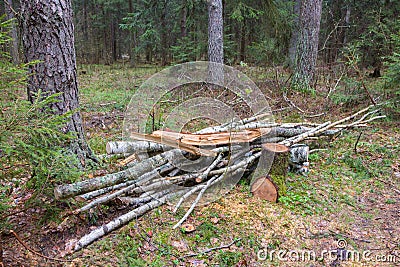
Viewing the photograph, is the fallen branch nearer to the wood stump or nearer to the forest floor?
the forest floor

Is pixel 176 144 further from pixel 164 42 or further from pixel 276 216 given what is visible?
pixel 164 42

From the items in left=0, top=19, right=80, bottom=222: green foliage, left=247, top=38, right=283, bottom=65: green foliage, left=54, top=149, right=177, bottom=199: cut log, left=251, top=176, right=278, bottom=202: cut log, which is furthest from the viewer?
left=247, top=38, right=283, bottom=65: green foliage

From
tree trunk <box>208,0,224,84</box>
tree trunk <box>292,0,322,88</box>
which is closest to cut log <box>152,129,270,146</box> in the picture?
tree trunk <box>208,0,224,84</box>

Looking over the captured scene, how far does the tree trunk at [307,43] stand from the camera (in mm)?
9195

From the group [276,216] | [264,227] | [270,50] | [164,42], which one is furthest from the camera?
[164,42]

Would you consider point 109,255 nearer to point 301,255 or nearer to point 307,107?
point 301,255

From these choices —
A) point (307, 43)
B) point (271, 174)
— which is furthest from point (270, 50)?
point (271, 174)

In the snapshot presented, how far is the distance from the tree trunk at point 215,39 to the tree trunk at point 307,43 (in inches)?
104

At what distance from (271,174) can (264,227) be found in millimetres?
929

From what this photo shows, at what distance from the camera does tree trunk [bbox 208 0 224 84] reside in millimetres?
9148

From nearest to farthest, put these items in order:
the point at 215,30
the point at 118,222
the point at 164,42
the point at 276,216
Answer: the point at 118,222 < the point at 276,216 < the point at 215,30 < the point at 164,42

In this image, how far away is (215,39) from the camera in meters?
9.40

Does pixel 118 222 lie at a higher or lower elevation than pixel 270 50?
lower

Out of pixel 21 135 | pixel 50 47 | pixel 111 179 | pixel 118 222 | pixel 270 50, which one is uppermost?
pixel 270 50
